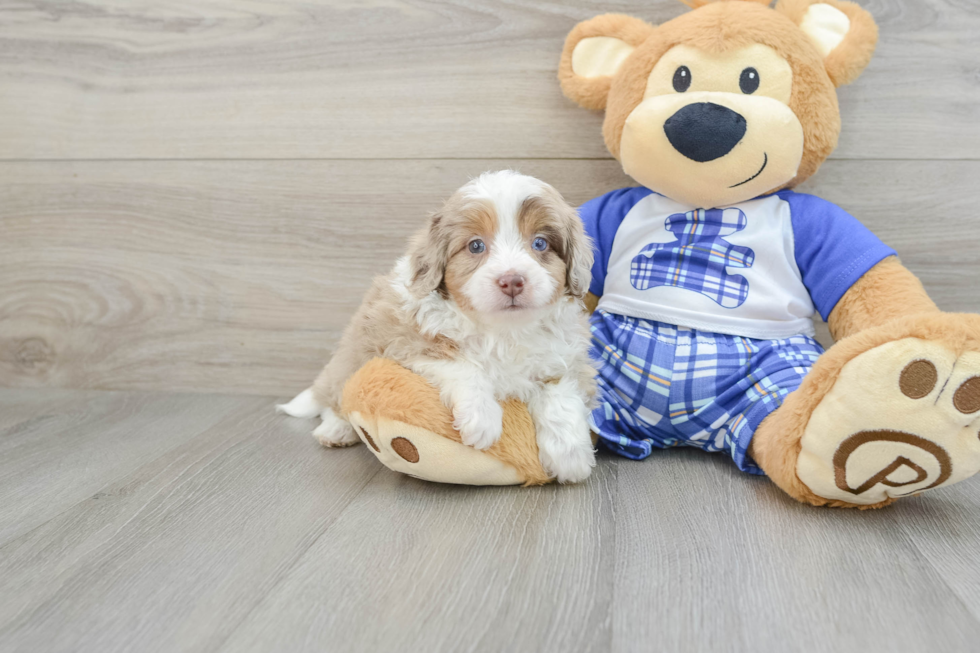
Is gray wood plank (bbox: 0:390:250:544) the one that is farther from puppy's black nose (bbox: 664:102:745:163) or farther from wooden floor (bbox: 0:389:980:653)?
puppy's black nose (bbox: 664:102:745:163)

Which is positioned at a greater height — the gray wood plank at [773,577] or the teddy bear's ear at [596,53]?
the teddy bear's ear at [596,53]

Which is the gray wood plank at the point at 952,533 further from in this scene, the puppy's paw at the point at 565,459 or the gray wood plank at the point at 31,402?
the gray wood plank at the point at 31,402

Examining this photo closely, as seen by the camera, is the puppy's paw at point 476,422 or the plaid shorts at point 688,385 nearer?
the puppy's paw at point 476,422

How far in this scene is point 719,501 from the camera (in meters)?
1.02

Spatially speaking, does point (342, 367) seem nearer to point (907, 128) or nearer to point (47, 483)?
point (47, 483)

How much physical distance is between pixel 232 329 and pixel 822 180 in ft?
4.69

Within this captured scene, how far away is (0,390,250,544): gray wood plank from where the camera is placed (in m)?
1.08

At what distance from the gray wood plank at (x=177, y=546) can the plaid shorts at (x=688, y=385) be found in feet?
1.51

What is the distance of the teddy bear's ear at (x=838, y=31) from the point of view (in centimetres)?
118

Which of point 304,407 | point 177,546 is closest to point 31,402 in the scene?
point 304,407

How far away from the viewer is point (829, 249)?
46.4 inches

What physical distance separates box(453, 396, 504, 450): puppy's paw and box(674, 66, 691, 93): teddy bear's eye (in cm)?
65

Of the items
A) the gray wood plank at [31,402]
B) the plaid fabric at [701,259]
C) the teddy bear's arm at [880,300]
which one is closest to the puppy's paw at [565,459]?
the plaid fabric at [701,259]

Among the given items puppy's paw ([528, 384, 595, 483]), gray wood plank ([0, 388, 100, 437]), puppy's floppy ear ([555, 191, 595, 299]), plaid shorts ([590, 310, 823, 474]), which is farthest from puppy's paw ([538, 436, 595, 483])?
gray wood plank ([0, 388, 100, 437])
